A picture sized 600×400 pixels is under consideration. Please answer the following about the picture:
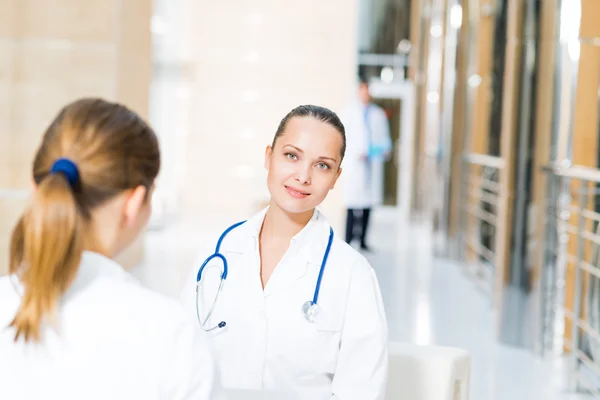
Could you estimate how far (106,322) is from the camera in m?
1.27

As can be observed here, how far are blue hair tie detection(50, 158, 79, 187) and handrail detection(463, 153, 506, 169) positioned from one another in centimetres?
721

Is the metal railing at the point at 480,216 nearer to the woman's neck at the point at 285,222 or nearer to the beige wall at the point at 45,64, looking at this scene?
the beige wall at the point at 45,64

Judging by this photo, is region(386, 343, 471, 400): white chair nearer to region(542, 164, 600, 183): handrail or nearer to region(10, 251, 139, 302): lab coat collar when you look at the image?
region(10, 251, 139, 302): lab coat collar

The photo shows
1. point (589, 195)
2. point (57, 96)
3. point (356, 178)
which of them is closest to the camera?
point (589, 195)

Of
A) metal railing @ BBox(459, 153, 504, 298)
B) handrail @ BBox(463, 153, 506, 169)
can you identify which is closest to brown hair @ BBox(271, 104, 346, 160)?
metal railing @ BBox(459, 153, 504, 298)

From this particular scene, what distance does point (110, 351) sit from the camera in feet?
4.18

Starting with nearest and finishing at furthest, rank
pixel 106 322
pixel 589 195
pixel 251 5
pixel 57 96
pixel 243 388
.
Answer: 1. pixel 106 322
2. pixel 243 388
3. pixel 589 195
4. pixel 57 96
5. pixel 251 5

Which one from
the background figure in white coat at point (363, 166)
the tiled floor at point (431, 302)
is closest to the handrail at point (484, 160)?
the background figure in white coat at point (363, 166)

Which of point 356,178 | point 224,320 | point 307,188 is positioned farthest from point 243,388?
point 356,178

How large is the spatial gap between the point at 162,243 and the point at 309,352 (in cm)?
843

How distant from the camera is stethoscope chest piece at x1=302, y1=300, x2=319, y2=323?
189 centimetres

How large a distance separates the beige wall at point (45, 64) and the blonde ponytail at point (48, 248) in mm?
6456

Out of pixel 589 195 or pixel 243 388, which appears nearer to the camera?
pixel 243 388

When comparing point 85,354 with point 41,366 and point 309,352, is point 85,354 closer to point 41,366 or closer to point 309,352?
point 41,366
